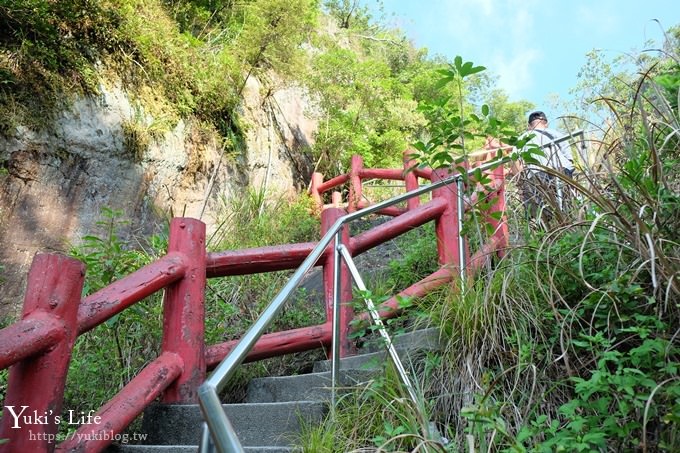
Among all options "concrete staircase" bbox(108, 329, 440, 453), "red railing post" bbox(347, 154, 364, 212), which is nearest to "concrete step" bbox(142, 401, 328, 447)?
"concrete staircase" bbox(108, 329, 440, 453)

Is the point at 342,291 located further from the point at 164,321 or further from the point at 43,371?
the point at 43,371

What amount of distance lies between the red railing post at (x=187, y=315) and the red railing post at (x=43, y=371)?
25.7 inches

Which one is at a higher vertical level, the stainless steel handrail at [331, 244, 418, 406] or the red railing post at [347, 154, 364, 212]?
the red railing post at [347, 154, 364, 212]

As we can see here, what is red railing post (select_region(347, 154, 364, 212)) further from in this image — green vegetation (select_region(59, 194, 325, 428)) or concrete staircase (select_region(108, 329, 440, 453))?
concrete staircase (select_region(108, 329, 440, 453))

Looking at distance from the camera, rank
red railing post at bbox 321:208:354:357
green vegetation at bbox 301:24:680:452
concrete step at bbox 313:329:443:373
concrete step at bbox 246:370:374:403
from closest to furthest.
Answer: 1. green vegetation at bbox 301:24:680:452
2. concrete step at bbox 313:329:443:373
3. concrete step at bbox 246:370:374:403
4. red railing post at bbox 321:208:354:357

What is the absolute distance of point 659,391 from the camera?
6.92 ft

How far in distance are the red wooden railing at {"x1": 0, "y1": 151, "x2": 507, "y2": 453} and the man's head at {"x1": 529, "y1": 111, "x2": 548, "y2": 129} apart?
1.23 m

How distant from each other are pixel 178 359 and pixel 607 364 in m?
1.93

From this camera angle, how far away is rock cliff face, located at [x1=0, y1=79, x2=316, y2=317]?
5.37 metres

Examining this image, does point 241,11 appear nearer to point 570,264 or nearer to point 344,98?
point 344,98

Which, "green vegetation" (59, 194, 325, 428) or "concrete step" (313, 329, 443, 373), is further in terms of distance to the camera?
"green vegetation" (59, 194, 325, 428)

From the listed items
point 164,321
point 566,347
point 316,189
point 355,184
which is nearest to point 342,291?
point 164,321

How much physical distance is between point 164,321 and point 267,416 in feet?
2.37

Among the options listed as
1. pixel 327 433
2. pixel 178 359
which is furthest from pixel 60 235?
pixel 327 433
